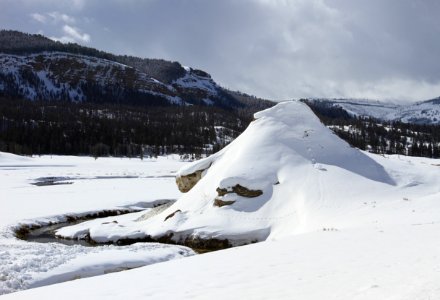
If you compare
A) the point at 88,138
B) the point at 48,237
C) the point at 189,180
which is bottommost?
the point at 48,237

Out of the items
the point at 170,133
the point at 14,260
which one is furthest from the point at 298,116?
the point at 170,133

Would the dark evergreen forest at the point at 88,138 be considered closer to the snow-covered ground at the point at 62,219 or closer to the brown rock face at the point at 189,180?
the snow-covered ground at the point at 62,219

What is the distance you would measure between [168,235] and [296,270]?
16.9 m

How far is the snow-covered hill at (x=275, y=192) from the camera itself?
2544 centimetres

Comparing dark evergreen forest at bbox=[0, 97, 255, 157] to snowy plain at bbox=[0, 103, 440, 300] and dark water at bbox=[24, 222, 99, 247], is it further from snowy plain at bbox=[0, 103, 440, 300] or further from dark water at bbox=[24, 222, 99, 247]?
dark water at bbox=[24, 222, 99, 247]

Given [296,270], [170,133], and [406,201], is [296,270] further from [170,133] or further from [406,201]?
[170,133]

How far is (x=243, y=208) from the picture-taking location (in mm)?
27922

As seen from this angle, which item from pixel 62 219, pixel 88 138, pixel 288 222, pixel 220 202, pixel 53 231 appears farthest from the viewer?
pixel 88 138

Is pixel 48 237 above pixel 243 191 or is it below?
below

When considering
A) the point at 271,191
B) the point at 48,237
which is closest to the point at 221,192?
the point at 271,191

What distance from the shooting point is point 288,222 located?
25.7 m

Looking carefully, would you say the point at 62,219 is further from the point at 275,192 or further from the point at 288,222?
the point at 288,222

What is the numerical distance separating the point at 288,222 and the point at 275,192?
3.23 m

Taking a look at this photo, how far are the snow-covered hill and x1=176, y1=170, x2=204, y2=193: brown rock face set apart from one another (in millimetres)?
114
